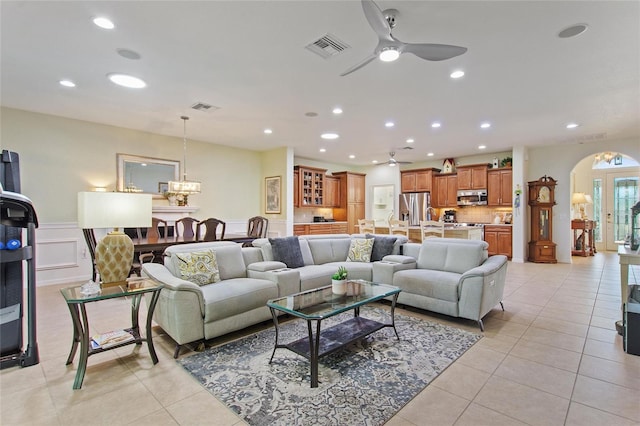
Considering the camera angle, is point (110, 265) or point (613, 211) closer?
point (110, 265)

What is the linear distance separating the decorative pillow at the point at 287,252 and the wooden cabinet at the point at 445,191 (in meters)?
5.98

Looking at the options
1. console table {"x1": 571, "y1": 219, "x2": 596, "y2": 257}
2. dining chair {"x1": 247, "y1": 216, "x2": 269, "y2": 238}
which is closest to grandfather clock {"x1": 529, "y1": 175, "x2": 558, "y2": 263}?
console table {"x1": 571, "y1": 219, "x2": 596, "y2": 257}

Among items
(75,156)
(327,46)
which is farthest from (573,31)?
(75,156)

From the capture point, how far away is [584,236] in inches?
330

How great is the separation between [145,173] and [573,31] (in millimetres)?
6508

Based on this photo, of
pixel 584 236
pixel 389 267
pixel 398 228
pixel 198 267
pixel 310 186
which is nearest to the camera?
pixel 198 267

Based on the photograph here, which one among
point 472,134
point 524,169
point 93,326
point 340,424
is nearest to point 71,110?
point 93,326

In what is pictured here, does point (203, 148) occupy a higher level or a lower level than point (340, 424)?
higher

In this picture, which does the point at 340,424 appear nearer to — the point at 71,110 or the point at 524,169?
the point at 71,110

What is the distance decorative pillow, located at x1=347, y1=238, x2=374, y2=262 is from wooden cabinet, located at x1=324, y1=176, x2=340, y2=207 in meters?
4.48

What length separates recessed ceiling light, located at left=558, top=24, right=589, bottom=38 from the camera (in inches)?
101

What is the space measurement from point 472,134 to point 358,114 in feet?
8.84

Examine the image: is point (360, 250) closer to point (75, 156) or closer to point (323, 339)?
point (323, 339)

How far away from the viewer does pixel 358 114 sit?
16.2 feet
